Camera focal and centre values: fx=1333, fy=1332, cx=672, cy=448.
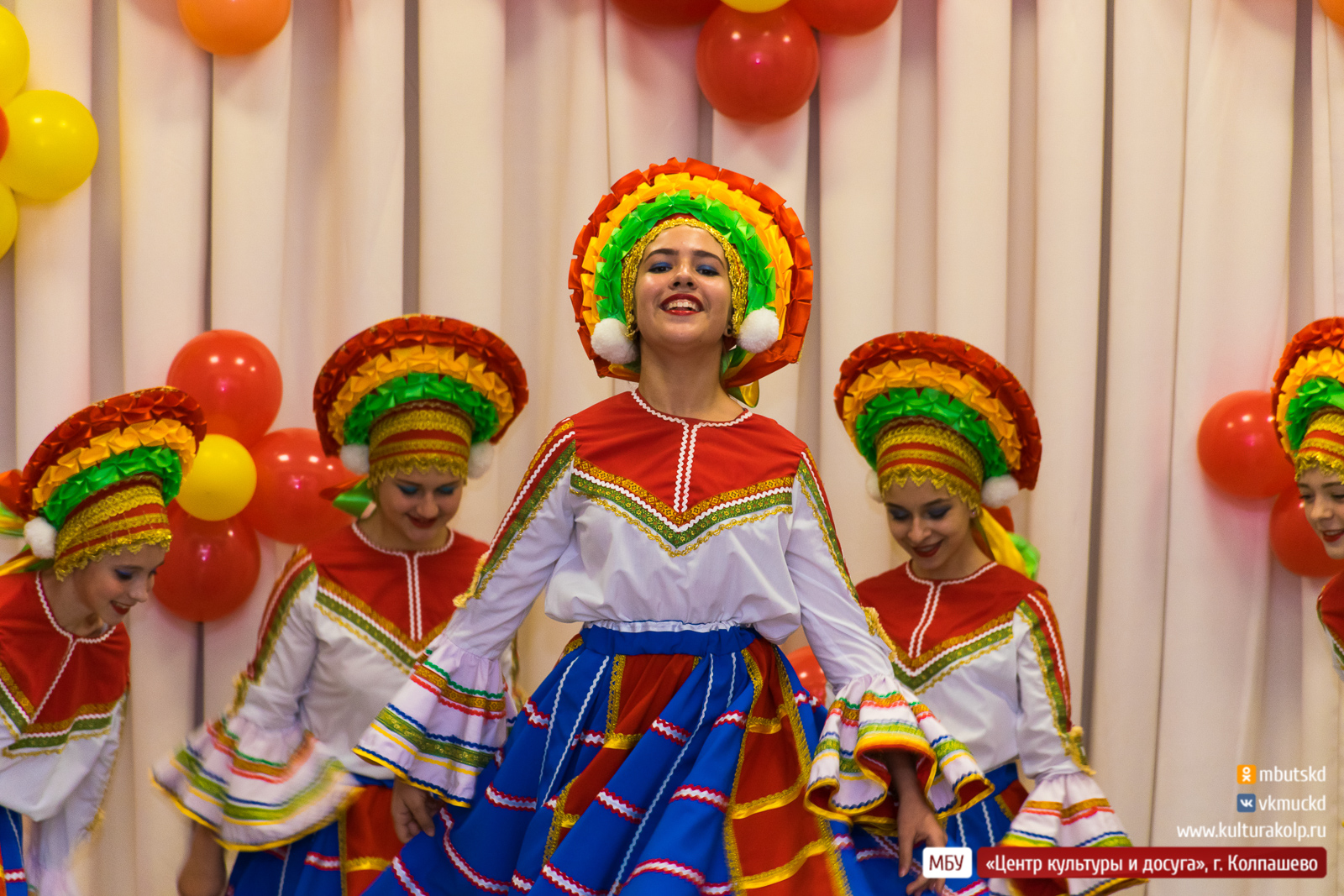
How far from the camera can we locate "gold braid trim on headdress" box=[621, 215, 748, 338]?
2.64 meters

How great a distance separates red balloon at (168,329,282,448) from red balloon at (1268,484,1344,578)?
118 inches

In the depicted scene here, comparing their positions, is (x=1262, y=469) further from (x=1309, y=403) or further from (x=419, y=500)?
(x=419, y=500)

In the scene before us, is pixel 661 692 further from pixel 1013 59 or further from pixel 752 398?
pixel 1013 59

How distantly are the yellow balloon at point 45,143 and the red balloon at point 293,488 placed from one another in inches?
36.6

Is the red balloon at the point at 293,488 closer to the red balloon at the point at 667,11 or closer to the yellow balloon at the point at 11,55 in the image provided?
A: the yellow balloon at the point at 11,55

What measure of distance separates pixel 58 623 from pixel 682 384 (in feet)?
5.04

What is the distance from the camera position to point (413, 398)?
132 inches

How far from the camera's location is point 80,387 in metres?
3.93

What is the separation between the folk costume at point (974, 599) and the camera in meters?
3.08

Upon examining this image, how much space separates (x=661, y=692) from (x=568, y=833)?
0.30 metres

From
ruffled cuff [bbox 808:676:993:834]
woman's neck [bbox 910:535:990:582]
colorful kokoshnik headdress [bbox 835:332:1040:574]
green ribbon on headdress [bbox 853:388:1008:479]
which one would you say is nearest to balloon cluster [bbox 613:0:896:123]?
colorful kokoshnik headdress [bbox 835:332:1040:574]

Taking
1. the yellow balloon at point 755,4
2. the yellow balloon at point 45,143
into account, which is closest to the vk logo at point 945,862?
the yellow balloon at point 755,4

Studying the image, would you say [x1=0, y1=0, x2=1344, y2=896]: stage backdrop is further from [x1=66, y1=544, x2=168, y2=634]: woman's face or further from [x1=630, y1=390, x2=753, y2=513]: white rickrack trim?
[x1=630, y1=390, x2=753, y2=513]: white rickrack trim

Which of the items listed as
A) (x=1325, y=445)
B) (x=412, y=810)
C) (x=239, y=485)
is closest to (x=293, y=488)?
(x=239, y=485)
